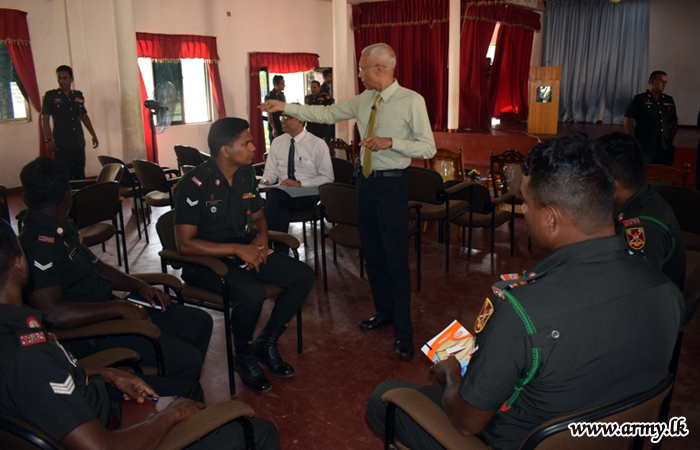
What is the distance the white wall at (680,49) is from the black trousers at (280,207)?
456 inches

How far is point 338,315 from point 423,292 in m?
0.69

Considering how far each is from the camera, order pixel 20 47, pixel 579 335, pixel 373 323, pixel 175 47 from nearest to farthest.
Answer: pixel 579 335
pixel 373 323
pixel 20 47
pixel 175 47

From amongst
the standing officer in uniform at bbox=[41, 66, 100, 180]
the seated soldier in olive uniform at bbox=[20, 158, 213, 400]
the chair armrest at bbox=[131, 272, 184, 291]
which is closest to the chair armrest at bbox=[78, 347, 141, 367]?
the seated soldier in olive uniform at bbox=[20, 158, 213, 400]

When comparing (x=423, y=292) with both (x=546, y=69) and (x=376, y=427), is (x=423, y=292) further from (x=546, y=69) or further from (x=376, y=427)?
(x=546, y=69)

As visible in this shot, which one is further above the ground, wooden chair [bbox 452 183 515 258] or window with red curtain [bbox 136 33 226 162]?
window with red curtain [bbox 136 33 226 162]

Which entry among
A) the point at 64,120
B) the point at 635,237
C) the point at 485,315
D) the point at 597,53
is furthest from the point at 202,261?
the point at 597,53

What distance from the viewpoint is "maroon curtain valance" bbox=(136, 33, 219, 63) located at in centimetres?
899

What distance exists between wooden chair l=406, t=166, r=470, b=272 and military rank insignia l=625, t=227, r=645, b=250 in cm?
215

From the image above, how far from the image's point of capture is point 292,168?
448cm

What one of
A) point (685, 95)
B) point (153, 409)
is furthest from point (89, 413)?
point (685, 95)

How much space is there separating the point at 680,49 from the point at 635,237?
13.1m

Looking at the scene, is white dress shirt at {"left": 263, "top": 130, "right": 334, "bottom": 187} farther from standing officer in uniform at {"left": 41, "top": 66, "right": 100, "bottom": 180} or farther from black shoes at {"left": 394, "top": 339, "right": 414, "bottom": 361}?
standing officer in uniform at {"left": 41, "top": 66, "right": 100, "bottom": 180}

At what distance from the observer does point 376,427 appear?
1.68 meters

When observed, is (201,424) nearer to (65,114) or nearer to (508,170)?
(508,170)
